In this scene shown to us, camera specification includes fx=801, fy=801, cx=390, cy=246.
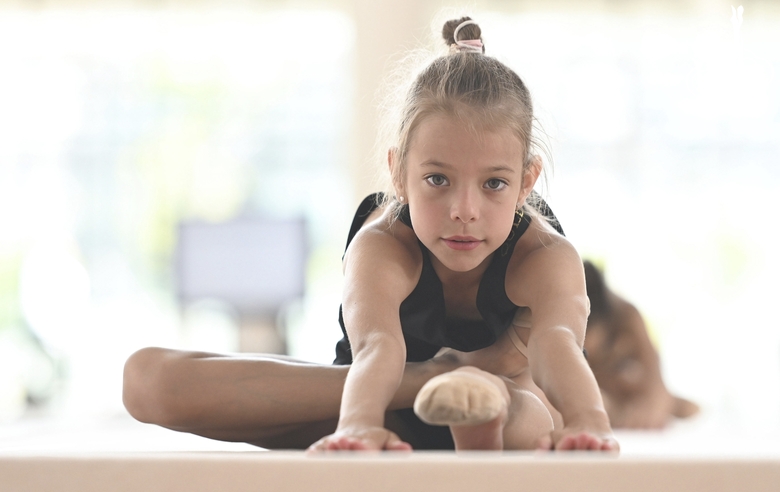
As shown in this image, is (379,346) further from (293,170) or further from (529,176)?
(293,170)

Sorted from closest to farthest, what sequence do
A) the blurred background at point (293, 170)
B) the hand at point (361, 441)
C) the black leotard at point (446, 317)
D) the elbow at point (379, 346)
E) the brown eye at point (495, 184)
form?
the hand at point (361, 441) → the elbow at point (379, 346) → the brown eye at point (495, 184) → the black leotard at point (446, 317) → the blurred background at point (293, 170)

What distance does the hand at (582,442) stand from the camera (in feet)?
2.13

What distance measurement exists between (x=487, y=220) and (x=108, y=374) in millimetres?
2503

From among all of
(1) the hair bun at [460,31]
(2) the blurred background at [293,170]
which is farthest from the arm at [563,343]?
(2) the blurred background at [293,170]

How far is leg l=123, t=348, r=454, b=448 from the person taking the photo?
98 centimetres

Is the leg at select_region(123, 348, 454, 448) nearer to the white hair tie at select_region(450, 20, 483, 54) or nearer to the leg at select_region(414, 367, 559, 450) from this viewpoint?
the leg at select_region(414, 367, 559, 450)

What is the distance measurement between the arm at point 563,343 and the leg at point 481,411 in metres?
0.05

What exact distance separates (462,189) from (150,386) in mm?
453

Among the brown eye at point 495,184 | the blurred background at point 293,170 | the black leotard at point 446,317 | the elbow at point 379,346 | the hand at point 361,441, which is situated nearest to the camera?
the hand at point 361,441

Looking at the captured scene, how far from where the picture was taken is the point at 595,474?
54 centimetres

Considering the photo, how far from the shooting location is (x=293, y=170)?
324cm

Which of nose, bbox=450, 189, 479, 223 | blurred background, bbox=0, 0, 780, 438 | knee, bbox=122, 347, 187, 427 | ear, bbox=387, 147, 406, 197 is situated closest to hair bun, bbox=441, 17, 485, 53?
ear, bbox=387, 147, 406, 197

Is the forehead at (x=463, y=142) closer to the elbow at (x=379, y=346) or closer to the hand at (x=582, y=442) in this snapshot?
the elbow at (x=379, y=346)

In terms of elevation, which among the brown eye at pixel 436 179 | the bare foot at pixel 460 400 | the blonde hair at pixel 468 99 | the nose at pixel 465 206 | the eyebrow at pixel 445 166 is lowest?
the bare foot at pixel 460 400
